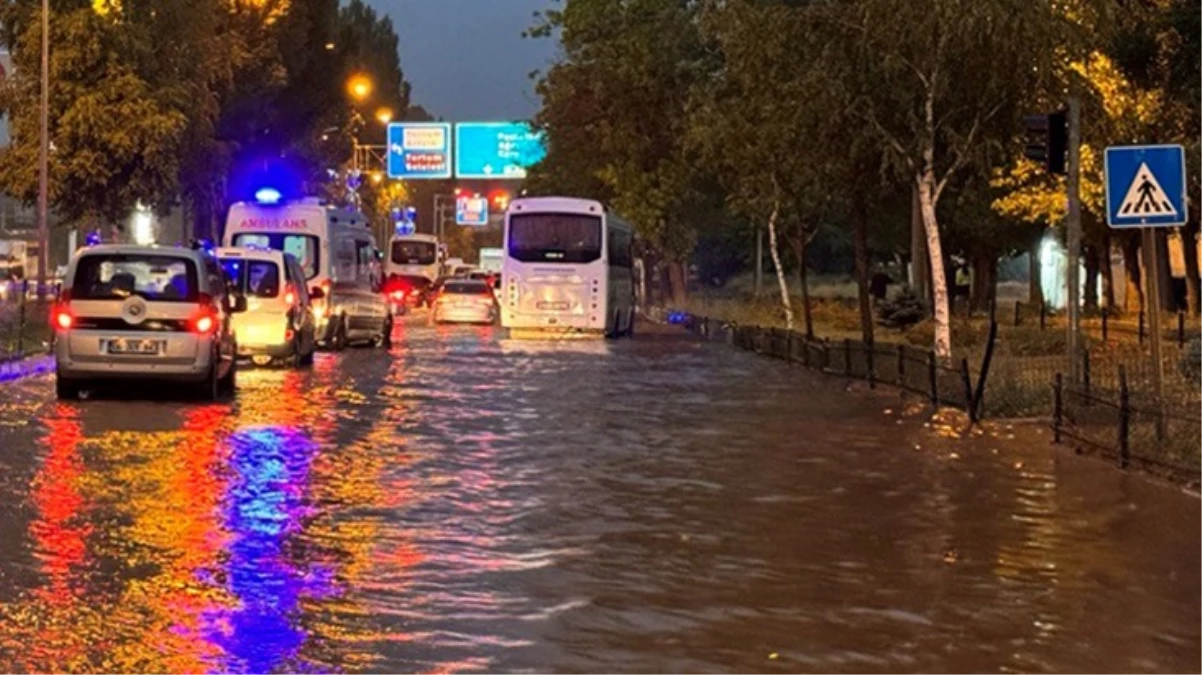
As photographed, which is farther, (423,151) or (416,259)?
(416,259)

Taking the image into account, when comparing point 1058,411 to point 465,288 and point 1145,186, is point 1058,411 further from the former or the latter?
point 465,288

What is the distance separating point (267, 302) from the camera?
98.6 ft

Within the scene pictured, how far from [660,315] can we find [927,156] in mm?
41750

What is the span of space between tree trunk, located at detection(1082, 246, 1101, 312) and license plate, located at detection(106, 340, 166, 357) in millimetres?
46808

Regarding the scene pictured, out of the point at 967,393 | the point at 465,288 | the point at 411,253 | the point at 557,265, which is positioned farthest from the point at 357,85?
the point at 967,393

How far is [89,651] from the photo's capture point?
8.68 m

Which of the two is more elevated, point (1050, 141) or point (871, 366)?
point (1050, 141)

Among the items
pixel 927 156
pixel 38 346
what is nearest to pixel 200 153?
pixel 38 346

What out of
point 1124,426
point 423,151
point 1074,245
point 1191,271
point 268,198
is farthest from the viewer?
point 423,151

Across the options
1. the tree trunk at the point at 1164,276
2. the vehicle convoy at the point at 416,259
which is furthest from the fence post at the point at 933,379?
the vehicle convoy at the point at 416,259

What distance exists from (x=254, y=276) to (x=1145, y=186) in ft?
55.2

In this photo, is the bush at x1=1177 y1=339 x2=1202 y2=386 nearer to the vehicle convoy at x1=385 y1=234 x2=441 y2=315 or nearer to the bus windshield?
the bus windshield

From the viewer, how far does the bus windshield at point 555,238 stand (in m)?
45.6

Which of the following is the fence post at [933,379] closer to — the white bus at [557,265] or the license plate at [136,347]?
the license plate at [136,347]
